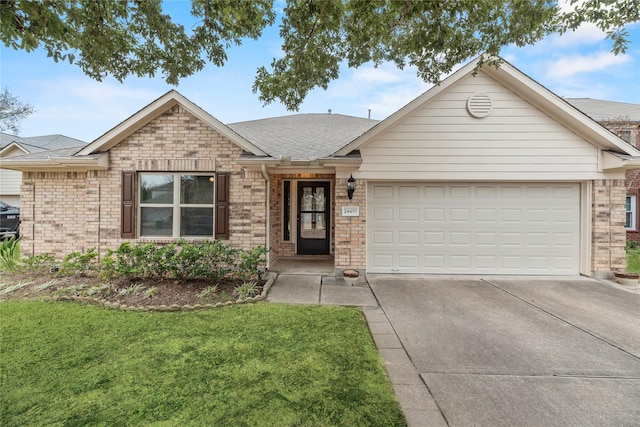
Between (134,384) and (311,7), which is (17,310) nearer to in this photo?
(134,384)

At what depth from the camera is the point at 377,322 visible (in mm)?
3990

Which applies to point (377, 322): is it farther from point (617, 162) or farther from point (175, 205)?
point (617, 162)

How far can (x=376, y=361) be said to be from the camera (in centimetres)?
295

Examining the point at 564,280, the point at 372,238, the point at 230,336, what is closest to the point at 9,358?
the point at 230,336

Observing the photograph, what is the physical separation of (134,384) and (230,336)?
3.65 feet

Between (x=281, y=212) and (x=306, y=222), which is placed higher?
(x=281, y=212)

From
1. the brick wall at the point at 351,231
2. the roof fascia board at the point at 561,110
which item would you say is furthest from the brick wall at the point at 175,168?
the roof fascia board at the point at 561,110

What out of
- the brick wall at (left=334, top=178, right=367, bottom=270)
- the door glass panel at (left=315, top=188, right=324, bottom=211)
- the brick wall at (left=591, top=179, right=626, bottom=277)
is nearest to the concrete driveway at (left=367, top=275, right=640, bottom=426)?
the brick wall at (left=334, top=178, right=367, bottom=270)

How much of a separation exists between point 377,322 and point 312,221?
497 cm

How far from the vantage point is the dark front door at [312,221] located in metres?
8.60

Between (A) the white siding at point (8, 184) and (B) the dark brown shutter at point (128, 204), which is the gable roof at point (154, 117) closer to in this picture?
(B) the dark brown shutter at point (128, 204)

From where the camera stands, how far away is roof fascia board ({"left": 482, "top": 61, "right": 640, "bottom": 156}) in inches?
235

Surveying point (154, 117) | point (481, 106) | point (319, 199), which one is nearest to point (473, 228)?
point (481, 106)

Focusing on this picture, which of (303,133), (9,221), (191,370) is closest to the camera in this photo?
(191,370)
